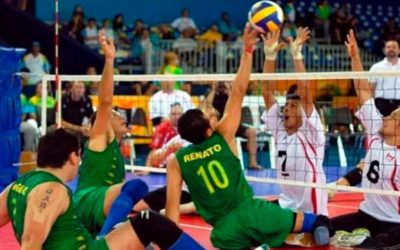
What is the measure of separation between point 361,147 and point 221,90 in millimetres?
3635

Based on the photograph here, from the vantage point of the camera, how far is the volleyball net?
875cm

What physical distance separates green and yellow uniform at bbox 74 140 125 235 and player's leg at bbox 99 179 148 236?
0.25 metres

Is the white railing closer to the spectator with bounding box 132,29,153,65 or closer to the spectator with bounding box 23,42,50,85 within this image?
the spectator with bounding box 132,29,153,65

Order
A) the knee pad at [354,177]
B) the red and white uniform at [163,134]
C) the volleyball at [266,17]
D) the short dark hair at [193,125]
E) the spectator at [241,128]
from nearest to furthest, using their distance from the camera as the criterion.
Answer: the short dark hair at [193,125], the volleyball at [266,17], the knee pad at [354,177], the red and white uniform at [163,134], the spectator at [241,128]

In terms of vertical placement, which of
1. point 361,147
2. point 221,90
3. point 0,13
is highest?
point 0,13

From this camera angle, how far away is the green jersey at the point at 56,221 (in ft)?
18.1

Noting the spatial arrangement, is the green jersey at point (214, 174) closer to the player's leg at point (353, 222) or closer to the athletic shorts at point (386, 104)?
the player's leg at point (353, 222)

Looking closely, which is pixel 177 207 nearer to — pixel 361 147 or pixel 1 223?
pixel 1 223

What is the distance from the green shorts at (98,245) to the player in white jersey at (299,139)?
126 inches

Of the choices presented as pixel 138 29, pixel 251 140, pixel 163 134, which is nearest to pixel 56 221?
pixel 163 134

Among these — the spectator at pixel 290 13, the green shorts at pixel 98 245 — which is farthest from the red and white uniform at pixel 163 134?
the spectator at pixel 290 13

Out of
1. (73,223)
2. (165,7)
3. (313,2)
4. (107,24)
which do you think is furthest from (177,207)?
(313,2)

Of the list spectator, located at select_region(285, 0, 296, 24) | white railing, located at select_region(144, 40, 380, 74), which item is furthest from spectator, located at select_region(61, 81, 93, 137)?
spectator, located at select_region(285, 0, 296, 24)

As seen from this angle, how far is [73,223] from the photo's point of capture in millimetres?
5637
